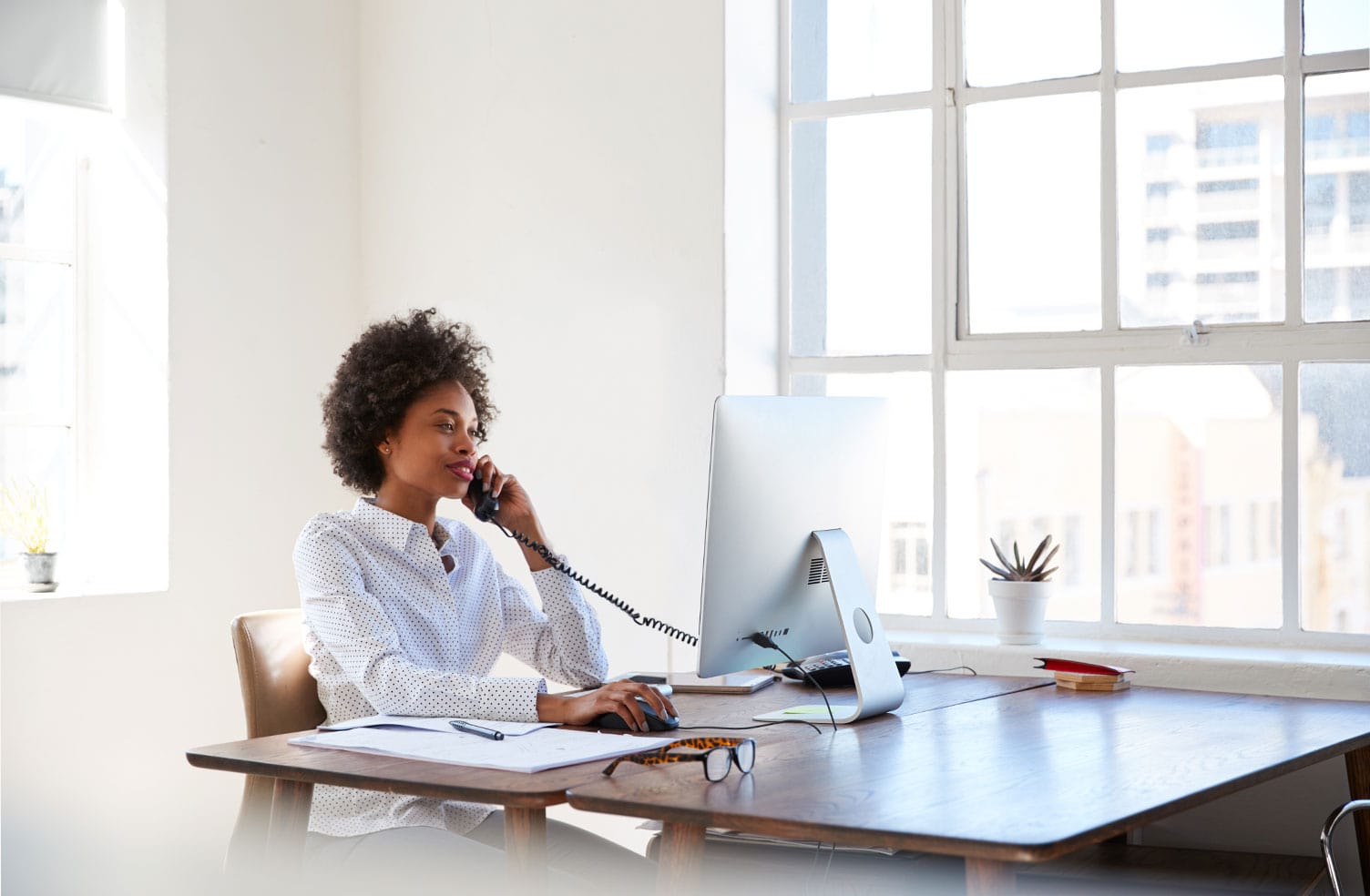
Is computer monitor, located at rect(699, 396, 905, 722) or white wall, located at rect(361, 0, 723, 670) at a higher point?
white wall, located at rect(361, 0, 723, 670)

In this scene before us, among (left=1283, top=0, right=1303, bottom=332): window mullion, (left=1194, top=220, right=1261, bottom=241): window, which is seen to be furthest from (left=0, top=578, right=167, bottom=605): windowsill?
(left=1283, top=0, right=1303, bottom=332): window mullion

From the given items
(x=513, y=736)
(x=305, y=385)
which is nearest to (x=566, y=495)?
(x=305, y=385)

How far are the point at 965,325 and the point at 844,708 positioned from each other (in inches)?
55.0

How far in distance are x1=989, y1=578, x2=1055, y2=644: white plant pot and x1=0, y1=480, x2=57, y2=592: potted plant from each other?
7.31 feet

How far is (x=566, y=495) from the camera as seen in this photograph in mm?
3725

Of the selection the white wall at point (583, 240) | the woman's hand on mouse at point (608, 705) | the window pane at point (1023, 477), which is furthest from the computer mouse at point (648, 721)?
the window pane at point (1023, 477)

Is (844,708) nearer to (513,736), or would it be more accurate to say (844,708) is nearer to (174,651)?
(513,736)

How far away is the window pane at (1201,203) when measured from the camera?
10.5 feet

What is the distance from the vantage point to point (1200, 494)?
10.6ft

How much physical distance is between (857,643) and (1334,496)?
1409 mm

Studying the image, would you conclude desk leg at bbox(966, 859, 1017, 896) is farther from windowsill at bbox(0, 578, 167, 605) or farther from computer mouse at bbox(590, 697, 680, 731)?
windowsill at bbox(0, 578, 167, 605)

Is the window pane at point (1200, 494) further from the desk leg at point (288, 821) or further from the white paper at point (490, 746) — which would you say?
the desk leg at point (288, 821)

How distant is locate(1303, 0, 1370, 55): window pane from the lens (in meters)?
3.09

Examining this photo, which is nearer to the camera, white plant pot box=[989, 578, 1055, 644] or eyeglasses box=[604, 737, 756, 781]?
eyeglasses box=[604, 737, 756, 781]
